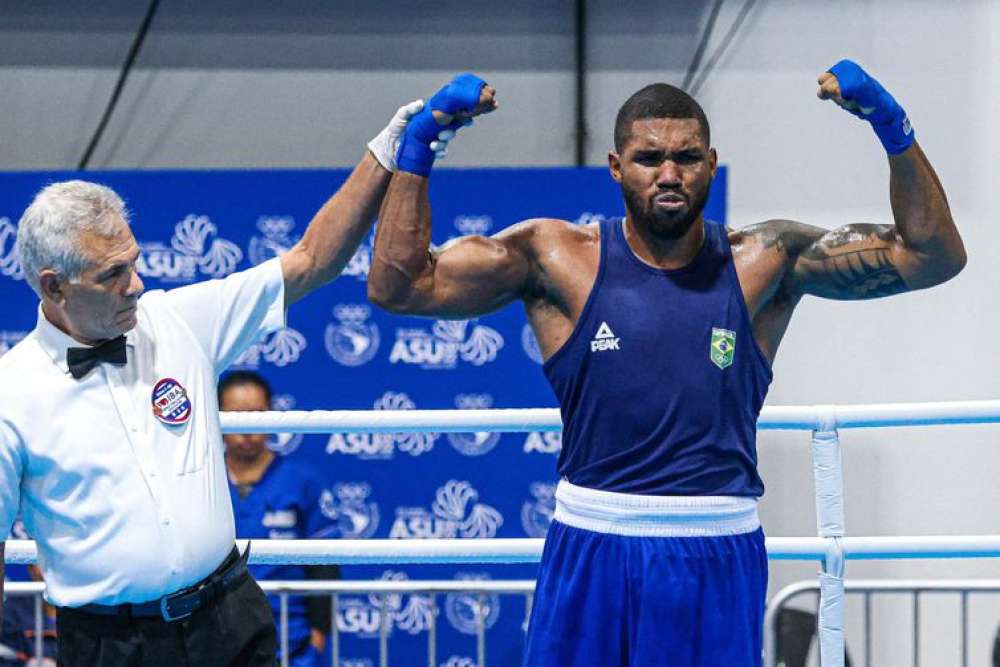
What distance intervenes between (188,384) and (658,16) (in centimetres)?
364

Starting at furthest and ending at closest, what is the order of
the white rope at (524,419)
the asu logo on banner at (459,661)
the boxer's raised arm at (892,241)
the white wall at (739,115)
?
the white wall at (739,115)
the asu logo on banner at (459,661)
the white rope at (524,419)
the boxer's raised arm at (892,241)

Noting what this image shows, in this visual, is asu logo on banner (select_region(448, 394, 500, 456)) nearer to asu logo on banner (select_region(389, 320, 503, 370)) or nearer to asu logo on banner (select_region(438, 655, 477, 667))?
asu logo on banner (select_region(389, 320, 503, 370))

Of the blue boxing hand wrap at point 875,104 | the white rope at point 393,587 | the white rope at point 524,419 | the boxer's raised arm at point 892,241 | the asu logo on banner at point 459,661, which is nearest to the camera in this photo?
the blue boxing hand wrap at point 875,104

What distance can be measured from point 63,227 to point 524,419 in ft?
3.47

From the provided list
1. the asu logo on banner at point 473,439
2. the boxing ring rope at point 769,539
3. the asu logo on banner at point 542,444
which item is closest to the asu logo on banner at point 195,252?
the asu logo on banner at point 473,439

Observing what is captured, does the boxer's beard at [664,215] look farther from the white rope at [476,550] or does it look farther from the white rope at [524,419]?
the white rope at [476,550]

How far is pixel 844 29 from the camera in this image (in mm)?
5367

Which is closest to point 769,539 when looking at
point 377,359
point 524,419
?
point 524,419

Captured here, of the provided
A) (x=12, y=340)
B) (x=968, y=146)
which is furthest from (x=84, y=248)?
(x=968, y=146)

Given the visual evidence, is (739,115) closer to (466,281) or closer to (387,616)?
(387,616)

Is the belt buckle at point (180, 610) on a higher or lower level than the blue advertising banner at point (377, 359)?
lower

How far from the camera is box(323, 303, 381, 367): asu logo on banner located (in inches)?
187

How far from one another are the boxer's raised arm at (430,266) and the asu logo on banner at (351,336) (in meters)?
2.39

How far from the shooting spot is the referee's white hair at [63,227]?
2.18 meters
